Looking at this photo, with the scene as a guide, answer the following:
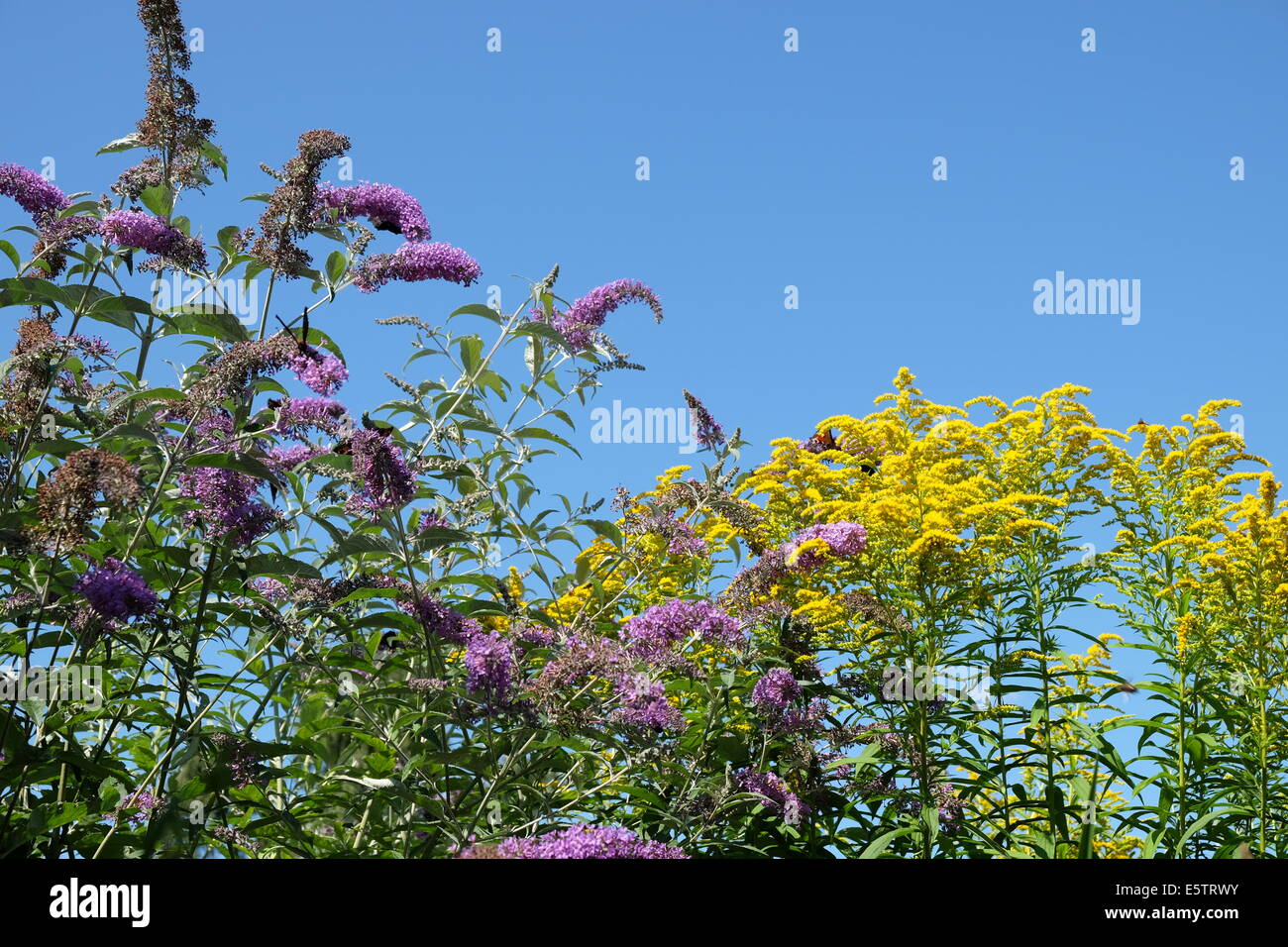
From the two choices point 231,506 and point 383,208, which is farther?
point 383,208

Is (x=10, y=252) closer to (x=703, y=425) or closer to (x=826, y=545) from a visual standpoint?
(x=703, y=425)

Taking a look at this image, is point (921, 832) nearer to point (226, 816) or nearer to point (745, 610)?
point (745, 610)

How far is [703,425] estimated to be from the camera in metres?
5.66

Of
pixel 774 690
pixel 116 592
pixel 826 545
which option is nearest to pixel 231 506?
pixel 116 592

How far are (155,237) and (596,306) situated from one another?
6.54ft

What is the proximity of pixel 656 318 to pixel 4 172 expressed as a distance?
3.09 m

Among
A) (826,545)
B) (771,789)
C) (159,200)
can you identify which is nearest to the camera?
(159,200)

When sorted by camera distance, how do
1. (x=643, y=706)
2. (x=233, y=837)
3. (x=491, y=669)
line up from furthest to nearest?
(x=643, y=706)
(x=233, y=837)
(x=491, y=669)

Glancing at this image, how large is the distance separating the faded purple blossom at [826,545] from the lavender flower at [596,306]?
1.30m

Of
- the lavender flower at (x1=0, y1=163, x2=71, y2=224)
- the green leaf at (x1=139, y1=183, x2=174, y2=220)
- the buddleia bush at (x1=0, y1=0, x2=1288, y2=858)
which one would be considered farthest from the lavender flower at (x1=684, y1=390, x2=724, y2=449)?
the lavender flower at (x1=0, y1=163, x2=71, y2=224)

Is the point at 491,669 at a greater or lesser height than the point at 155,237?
lesser

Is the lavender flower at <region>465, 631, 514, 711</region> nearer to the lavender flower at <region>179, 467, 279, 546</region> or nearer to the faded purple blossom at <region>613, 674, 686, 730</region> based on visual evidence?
the faded purple blossom at <region>613, 674, 686, 730</region>

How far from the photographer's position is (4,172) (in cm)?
543
